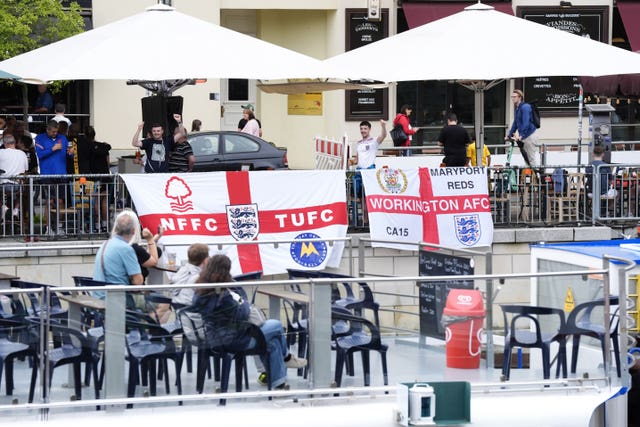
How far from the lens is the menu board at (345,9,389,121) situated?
3114 centimetres

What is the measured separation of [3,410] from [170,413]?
1295 millimetres

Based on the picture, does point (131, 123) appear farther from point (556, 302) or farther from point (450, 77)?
point (556, 302)

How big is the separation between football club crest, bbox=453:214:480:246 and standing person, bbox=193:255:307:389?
787 centimetres

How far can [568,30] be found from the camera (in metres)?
32.2

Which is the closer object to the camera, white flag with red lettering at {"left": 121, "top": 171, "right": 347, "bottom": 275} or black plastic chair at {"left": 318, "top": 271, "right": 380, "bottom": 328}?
black plastic chair at {"left": 318, "top": 271, "right": 380, "bottom": 328}

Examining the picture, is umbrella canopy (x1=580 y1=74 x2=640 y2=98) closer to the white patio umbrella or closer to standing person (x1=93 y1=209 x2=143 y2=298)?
the white patio umbrella

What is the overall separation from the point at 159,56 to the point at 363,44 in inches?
550

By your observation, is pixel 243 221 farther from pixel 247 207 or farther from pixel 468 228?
pixel 468 228

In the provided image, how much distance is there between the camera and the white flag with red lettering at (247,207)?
17.5m

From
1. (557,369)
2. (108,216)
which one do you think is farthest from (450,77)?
(557,369)

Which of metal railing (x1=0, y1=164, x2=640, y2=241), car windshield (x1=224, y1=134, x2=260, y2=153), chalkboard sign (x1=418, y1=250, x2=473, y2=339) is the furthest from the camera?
car windshield (x1=224, y1=134, x2=260, y2=153)

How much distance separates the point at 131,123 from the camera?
3000 cm

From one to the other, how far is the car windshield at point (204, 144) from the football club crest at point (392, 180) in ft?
18.2

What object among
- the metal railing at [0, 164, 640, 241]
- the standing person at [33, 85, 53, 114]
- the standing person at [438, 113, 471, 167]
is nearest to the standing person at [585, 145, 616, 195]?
the metal railing at [0, 164, 640, 241]
